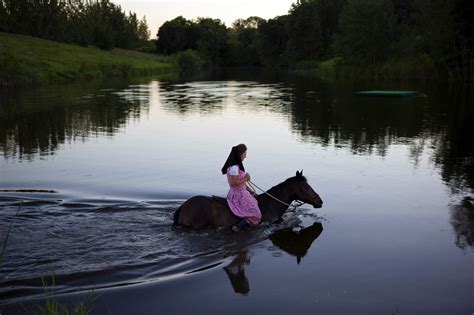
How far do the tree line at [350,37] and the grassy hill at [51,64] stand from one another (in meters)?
43.1

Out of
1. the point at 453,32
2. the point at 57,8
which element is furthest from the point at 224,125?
the point at 57,8

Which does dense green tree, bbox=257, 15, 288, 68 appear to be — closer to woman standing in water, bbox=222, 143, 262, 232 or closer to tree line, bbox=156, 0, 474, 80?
tree line, bbox=156, 0, 474, 80

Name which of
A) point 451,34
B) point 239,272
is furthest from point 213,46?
point 239,272

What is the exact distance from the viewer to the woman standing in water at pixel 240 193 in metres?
10.4

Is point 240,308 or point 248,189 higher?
point 248,189

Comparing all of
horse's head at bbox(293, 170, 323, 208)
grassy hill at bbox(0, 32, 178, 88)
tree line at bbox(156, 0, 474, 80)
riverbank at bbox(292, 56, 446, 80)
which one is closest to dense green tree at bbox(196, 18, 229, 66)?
tree line at bbox(156, 0, 474, 80)

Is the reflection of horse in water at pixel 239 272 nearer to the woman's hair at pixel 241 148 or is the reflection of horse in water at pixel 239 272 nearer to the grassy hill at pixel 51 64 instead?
the woman's hair at pixel 241 148

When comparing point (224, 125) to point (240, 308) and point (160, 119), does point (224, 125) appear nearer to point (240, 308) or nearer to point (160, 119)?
point (160, 119)

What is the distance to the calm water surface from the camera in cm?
800

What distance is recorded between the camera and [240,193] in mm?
10578

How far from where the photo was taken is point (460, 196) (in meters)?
13.8

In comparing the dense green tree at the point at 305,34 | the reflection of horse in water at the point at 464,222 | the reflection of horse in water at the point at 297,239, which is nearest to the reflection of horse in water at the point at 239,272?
the reflection of horse in water at the point at 297,239

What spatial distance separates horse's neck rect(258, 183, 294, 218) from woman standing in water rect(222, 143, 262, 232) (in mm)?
461

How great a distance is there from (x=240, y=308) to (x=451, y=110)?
103ft
